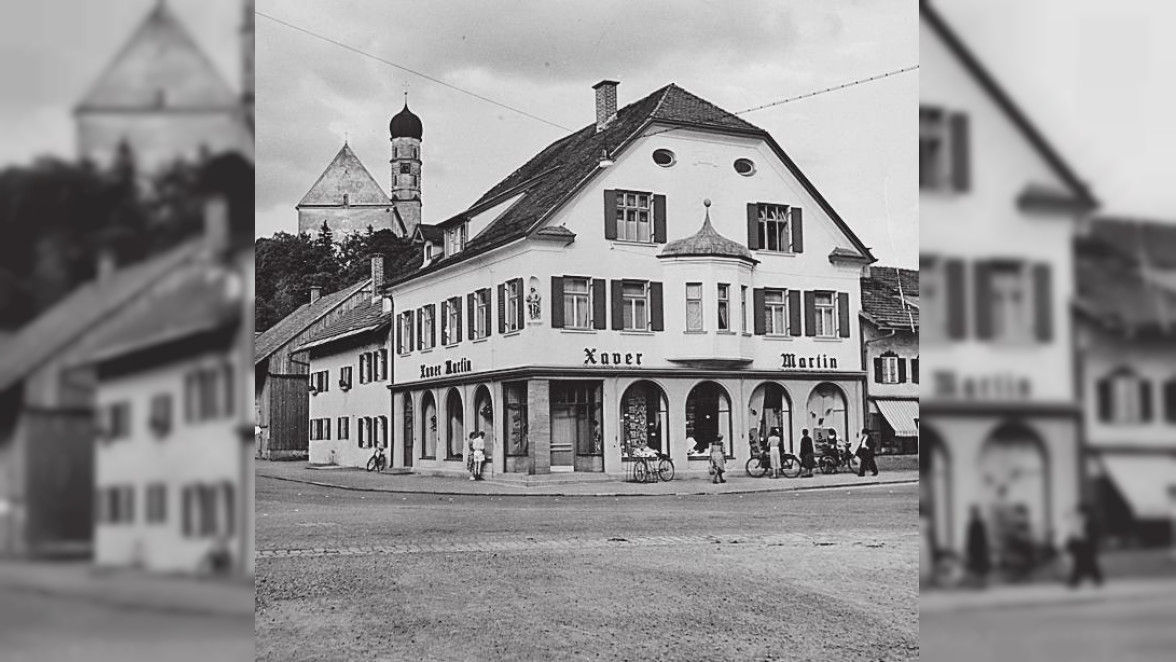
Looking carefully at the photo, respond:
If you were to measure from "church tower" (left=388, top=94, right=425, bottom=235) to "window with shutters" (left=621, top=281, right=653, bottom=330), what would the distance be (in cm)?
119

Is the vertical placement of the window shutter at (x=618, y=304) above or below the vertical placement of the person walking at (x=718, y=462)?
above

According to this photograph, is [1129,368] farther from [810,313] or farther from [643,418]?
[810,313]

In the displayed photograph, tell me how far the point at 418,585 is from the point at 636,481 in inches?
51.2

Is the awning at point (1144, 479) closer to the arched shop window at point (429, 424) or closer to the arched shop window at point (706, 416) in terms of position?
the arched shop window at point (706, 416)

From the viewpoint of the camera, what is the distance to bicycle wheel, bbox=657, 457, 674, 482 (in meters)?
6.90

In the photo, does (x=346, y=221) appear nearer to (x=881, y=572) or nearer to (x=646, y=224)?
(x=646, y=224)

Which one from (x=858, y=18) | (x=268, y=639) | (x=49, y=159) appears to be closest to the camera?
(x=49, y=159)

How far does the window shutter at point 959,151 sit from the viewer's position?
3.08 meters

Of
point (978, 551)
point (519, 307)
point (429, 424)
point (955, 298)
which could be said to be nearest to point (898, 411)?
point (519, 307)

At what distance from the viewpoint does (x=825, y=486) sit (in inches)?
281

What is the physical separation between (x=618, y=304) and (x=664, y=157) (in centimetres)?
85

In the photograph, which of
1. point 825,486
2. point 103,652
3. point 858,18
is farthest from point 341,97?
point 103,652

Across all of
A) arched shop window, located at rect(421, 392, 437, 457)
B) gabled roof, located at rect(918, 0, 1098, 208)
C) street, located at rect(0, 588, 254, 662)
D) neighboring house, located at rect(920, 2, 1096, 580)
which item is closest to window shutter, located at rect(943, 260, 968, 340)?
neighboring house, located at rect(920, 2, 1096, 580)

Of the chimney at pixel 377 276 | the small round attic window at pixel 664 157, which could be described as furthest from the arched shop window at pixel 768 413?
the chimney at pixel 377 276
